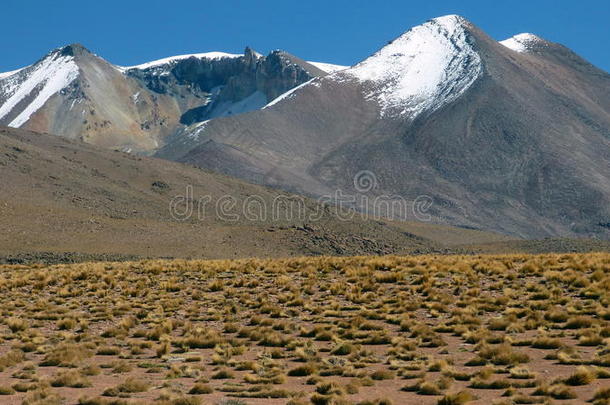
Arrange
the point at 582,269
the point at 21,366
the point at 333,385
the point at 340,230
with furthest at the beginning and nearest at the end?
the point at 340,230 → the point at 582,269 → the point at 21,366 → the point at 333,385

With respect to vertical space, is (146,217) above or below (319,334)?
above

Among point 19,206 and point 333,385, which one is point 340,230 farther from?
point 333,385

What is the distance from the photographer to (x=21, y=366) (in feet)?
72.7

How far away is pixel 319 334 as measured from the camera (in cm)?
2491

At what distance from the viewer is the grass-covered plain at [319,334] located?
18812mm

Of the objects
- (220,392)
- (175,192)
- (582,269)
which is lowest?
(220,392)

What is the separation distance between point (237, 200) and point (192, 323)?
130 m

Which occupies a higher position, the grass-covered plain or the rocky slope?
the rocky slope

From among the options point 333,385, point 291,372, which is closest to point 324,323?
→ point 291,372

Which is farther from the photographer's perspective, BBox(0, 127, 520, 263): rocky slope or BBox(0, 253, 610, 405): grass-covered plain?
BBox(0, 127, 520, 263): rocky slope

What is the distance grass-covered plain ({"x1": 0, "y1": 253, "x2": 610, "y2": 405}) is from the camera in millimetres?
18812

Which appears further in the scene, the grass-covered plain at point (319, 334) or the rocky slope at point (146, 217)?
the rocky slope at point (146, 217)

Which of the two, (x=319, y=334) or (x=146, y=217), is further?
(x=146, y=217)

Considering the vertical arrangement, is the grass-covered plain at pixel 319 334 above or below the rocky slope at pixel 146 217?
below
